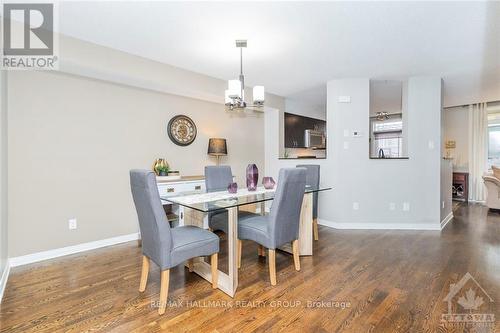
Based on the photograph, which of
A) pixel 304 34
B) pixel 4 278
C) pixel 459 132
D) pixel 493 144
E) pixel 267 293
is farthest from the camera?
pixel 459 132

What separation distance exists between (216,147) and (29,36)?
2.57 meters

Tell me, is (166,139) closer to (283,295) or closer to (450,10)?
(283,295)

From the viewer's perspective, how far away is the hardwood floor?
5.67 feet

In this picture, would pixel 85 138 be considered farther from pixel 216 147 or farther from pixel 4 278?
pixel 216 147

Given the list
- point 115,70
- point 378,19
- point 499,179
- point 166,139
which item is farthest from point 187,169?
point 499,179

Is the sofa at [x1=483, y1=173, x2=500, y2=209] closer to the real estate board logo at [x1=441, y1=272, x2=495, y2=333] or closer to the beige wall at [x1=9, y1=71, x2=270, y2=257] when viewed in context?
the real estate board logo at [x1=441, y1=272, x2=495, y2=333]

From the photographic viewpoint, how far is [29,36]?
95.4 inches

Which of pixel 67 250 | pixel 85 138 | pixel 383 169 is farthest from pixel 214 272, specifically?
pixel 383 169

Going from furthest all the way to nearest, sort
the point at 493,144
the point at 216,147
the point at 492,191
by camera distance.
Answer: the point at 493,144 < the point at 492,191 < the point at 216,147

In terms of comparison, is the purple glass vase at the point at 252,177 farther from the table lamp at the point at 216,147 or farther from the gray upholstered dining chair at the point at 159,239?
the table lamp at the point at 216,147

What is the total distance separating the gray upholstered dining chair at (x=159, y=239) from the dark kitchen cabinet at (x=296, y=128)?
12.5ft

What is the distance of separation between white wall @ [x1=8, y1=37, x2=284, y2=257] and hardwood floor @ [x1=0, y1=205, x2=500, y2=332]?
0.42 meters

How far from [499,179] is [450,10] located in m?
4.26

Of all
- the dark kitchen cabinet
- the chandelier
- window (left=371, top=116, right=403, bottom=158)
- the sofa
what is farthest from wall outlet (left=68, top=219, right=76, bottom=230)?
window (left=371, top=116, right=403, bottom=158)
